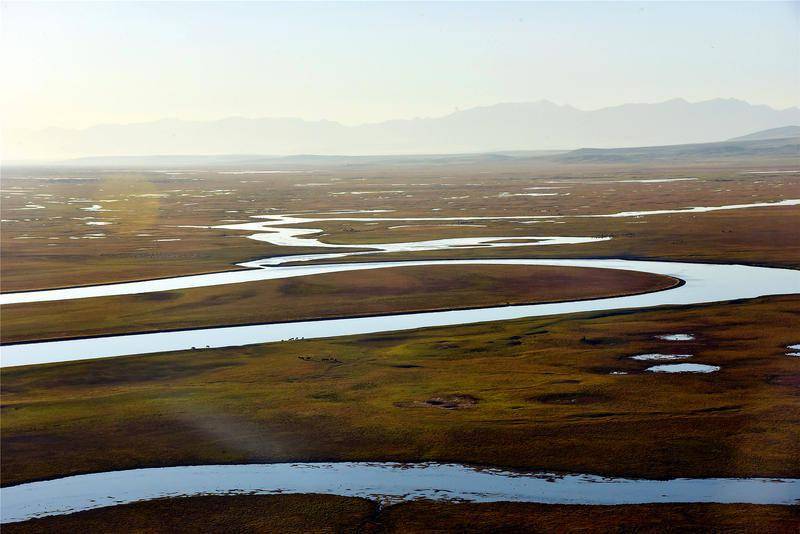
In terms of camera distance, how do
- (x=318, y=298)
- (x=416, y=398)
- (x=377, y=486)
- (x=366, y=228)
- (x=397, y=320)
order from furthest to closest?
(x=366, y=228), (x=318, y=298), (x=397, y=320), (x=416, y=398), (x=377, y=486)

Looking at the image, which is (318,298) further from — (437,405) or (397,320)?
(437,405)

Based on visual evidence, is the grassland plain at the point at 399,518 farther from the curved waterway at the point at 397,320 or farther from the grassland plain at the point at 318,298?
the grassland plain at the point at 318,298

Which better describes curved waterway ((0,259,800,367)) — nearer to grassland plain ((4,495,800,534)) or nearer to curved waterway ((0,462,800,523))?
curved waterway ((0,462,800,523))

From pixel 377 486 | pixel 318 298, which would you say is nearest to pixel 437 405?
pixel 377 486

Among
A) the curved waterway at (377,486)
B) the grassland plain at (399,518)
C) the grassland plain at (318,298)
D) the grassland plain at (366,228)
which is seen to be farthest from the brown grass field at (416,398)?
the grassland plain at (366,228)

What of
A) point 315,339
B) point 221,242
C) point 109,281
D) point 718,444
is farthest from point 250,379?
point 221,242

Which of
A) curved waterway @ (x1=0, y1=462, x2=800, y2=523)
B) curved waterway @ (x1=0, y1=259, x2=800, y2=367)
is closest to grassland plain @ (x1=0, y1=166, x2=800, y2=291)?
curved waterway @ (x1=0, y1=259, x2=800, y2=367)

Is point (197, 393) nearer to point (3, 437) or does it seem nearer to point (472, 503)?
point (3, 437)
